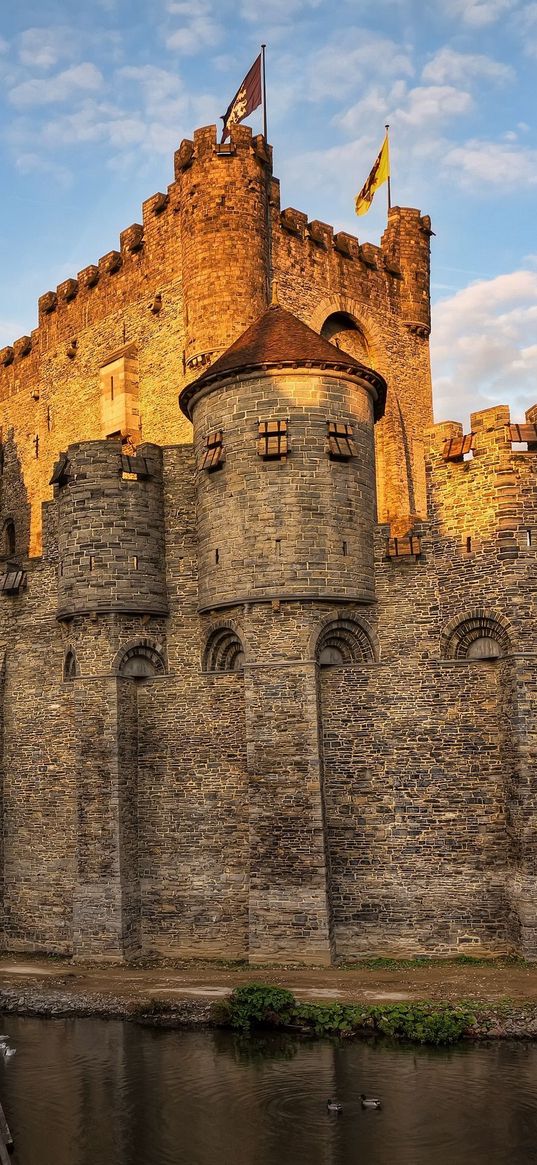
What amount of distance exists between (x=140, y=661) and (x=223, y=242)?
12.2 m

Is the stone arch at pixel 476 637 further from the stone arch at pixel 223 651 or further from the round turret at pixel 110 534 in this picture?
the round turret at pixel 110 534

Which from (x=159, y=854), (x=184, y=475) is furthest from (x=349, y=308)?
(x=159, y=854)

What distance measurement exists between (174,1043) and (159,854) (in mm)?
6434

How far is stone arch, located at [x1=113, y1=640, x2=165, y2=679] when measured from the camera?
25.1m

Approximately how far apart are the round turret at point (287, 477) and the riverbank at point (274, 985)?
7.73 meters

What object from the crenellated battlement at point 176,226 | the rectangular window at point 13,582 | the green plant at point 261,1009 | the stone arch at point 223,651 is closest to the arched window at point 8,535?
the crenellated battlement at point 176,226

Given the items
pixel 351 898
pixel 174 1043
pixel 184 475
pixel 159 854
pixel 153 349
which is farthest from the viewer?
pixel 153 349

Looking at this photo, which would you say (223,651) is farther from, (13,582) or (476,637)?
(13,582)

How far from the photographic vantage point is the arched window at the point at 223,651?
80.5ft

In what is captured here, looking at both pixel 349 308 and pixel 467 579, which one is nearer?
pixel 467 579

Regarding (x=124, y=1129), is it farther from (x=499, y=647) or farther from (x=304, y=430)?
(x=304, y=430)

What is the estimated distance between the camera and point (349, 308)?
111 feet

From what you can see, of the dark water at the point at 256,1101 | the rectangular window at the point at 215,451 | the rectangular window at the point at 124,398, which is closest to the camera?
the dark water at the point at 256,1101

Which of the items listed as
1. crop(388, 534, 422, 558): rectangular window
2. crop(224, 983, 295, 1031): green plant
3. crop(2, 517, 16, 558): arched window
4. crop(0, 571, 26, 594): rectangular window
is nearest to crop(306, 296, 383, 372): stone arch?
crop(388, 534, 422, 558): rectangular window
